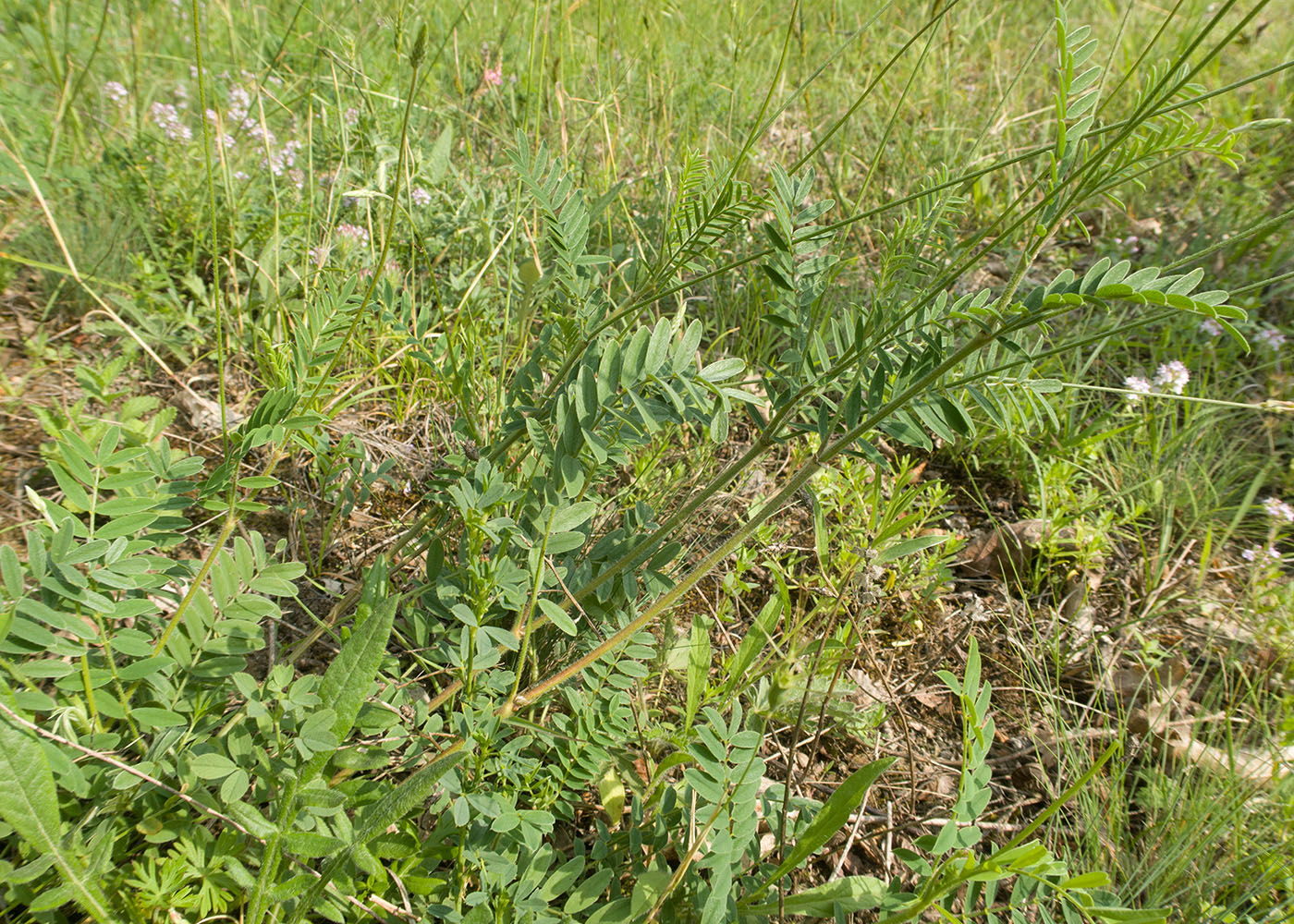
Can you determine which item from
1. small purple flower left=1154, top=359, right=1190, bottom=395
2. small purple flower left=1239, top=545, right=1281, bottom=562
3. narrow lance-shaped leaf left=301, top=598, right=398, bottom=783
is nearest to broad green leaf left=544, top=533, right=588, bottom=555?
narrow lance-shaped leaf left=301, top=598, right=398, bottom=783

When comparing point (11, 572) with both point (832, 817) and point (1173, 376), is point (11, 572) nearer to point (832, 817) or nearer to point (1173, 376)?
point (832, 817)

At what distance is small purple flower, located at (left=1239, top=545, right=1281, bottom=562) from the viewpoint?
2.19 meters

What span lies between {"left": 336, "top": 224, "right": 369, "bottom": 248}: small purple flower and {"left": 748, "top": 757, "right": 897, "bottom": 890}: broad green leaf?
197 cm

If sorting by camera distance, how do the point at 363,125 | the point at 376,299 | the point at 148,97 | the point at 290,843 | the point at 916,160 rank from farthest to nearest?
the point at 916,160
the point at 148,97
the point at 363,125
the point at 376,299
the point at 290,843

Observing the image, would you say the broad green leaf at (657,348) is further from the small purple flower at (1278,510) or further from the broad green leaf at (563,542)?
the small purple flower at (1278,510)

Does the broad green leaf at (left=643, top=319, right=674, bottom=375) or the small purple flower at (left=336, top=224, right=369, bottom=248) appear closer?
the broad green leaf at (left=643, top=319, right=674, bottom=375)

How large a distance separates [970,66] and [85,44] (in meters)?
3.96

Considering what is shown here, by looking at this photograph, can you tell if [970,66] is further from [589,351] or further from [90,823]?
[90,823]

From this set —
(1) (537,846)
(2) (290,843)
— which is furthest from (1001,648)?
(2) (290,843)

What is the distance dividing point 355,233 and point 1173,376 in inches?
99.2

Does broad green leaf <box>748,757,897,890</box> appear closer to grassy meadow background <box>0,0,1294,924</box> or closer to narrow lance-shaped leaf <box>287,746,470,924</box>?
grassy meadow background <box>0,0,1294,924</box>

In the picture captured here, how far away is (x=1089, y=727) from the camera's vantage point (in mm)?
1866

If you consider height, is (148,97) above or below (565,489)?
above

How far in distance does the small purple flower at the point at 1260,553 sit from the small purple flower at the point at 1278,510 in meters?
0.10
